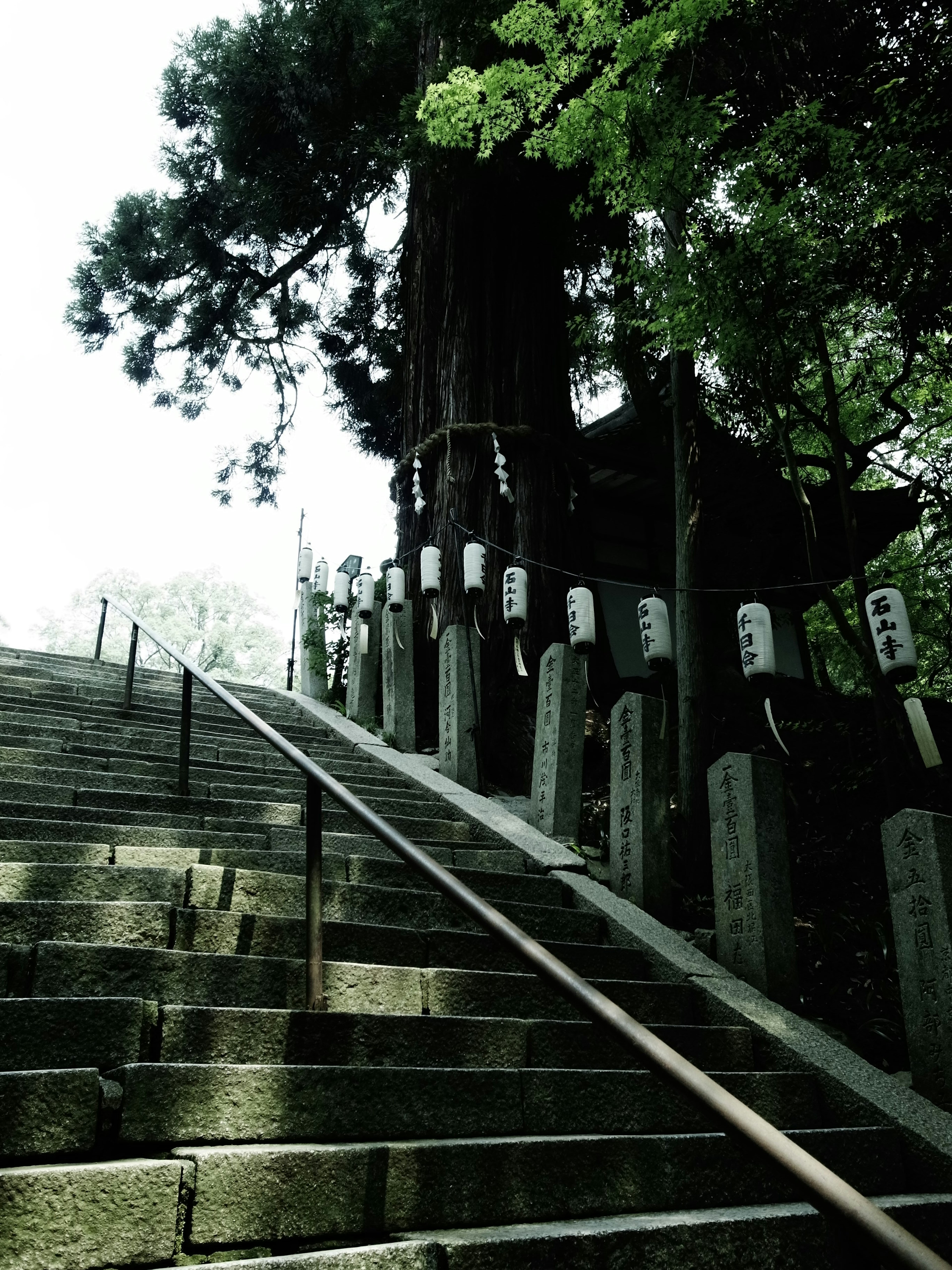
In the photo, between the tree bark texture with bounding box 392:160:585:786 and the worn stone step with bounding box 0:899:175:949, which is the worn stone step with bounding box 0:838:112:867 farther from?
the tree bark texture with bounding box 392:160:585:786

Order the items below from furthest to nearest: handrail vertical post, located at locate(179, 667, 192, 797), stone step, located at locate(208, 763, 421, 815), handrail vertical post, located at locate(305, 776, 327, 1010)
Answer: stone step, located at locate(208, 763, 421, 815) → handrail vertical post, located at locate(179, 667, 192, 797) → handrail vertical post, located at locate(305, 776, 327, 1010)

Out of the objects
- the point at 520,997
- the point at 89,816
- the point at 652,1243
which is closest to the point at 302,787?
the point at 89,816

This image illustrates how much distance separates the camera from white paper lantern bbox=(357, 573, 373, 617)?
26.9 feet

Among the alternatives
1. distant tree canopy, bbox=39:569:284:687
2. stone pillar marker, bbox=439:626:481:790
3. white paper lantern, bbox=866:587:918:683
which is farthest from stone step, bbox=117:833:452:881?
distant tree canopy, bbox=39:569:284:687

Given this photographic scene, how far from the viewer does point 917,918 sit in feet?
13.7

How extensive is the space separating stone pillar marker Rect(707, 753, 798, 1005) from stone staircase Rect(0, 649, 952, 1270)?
0.47 meters

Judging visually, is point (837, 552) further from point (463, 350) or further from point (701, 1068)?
point (701, 1068)

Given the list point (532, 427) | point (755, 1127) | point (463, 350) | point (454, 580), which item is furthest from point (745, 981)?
point (463, 350)

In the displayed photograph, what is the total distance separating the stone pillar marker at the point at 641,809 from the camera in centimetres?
517

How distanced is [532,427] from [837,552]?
629 centimetres

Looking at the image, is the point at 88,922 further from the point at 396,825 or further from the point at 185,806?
the point at 396,825

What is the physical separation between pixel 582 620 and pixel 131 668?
3.36m

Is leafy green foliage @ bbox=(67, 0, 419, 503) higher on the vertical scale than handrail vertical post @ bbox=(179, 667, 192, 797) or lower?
higher

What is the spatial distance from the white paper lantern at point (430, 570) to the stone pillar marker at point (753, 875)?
366 cm
